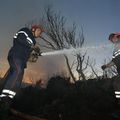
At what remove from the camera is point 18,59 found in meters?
5.93

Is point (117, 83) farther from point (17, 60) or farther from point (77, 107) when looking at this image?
point (17, 60)

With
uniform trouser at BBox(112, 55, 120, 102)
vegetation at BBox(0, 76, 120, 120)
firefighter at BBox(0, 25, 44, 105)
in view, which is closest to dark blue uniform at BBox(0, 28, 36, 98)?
firefighter at BBox(0, 25, 44, 105)

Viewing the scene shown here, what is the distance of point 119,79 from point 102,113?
4.25ft

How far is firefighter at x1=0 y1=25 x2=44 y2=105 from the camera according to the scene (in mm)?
5691

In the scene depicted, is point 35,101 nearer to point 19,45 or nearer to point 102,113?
point 19,45

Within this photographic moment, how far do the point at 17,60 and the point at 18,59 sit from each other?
0.04 meters

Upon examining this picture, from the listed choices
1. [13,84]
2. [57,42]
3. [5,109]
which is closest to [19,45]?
[13,84]

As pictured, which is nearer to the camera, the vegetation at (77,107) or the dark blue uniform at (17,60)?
the vegetation at (77,107)

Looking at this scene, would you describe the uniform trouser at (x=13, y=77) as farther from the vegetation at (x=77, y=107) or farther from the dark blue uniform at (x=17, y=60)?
the vegetation at (x=77, y=107)

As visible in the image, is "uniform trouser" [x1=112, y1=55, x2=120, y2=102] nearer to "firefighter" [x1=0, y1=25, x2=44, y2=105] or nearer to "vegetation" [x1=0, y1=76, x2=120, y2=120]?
"vegetation" [x1=0, y1=76, x2=120, y2=120]

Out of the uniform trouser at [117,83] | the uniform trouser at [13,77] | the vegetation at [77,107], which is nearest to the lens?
the vegetation at [77,107]

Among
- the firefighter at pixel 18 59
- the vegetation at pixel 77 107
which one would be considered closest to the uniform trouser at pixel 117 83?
the vegetation at pixel 77 107

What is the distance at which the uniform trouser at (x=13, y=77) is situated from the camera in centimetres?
569

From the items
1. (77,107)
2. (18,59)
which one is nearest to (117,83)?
(77,107)
